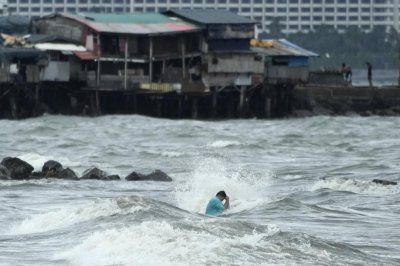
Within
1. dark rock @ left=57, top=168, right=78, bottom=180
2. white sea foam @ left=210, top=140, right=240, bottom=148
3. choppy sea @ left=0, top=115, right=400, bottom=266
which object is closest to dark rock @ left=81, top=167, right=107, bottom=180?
dark rock @ left=57, top=168, right=78, bottom=180

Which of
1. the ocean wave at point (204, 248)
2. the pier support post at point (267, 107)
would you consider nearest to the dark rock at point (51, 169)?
the ocean wave at point (204, 248)

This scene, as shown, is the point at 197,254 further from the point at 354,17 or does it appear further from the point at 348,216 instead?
the point at 354,17

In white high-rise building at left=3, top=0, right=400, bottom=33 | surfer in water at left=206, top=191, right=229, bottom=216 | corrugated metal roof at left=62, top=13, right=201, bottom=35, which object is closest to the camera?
surfer in water at left=206, top=191, right=229, bottom=216

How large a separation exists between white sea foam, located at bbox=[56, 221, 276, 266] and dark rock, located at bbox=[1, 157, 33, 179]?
46.7 ft

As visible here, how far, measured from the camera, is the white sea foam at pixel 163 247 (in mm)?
24520

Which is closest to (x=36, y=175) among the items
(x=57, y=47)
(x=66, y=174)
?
(x=66, y=174)

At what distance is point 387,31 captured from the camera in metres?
176

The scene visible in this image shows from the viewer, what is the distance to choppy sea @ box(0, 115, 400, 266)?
25750mm

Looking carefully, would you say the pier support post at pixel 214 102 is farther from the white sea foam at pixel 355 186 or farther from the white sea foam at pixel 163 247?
the white sea foam at pixel 163 247

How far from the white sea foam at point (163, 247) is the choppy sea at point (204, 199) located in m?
0.02

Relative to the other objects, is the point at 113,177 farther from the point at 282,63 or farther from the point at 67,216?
the point at 282,63

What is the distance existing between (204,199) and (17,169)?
7.10m

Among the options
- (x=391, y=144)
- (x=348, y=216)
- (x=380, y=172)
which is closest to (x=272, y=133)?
(x=391, y=144)

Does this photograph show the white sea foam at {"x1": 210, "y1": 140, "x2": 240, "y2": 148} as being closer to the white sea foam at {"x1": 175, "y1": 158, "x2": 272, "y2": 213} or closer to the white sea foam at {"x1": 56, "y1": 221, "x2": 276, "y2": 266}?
the white sea foam at {"x1": 175, "y1": 158, "x2": 272, "y2": 213}
